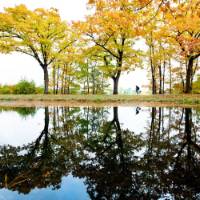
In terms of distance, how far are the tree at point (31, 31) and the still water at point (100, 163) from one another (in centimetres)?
2860

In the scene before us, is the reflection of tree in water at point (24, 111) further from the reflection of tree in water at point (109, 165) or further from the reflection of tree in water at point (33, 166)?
the reflection of tree in water at point (33, 166)

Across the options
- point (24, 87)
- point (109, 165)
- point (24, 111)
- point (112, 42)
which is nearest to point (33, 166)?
point (109, 165)

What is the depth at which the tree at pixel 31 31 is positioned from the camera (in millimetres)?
36094

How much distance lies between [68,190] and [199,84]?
4871 cm

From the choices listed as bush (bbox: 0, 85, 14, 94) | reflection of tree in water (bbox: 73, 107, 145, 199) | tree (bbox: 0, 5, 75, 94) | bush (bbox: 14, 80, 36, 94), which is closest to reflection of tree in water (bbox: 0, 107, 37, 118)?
reflection of tree in water (bbox: 73, 107, 145, 199)

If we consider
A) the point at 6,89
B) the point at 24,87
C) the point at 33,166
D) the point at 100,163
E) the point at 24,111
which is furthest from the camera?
the point at 6,89

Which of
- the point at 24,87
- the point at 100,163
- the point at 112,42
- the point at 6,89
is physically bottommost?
the point at 100,163

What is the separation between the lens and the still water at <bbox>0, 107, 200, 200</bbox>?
3941 mm

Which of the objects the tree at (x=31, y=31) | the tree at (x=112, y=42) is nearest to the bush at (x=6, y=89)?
the tree at (x=31, y=31)

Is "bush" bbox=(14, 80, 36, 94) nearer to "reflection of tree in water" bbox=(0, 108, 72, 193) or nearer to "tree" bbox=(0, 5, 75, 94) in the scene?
"tree" bbox=(0, 5, 75, 94)

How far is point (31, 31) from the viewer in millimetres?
36938

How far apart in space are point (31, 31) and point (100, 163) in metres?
33.4

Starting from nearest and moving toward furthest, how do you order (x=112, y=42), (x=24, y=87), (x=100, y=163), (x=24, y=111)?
(x=100, y=163)
(x=24, y=111)
(x=112, y=42)
(x=24, y=87)

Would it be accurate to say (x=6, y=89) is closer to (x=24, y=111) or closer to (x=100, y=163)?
(x=24, y=111)
